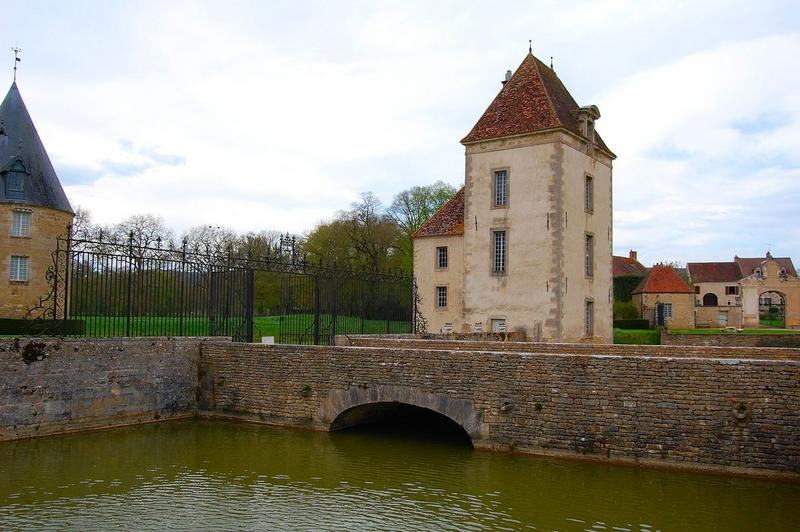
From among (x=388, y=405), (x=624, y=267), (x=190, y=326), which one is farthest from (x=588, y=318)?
(x=624, y=267)

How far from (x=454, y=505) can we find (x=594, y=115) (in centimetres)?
1908

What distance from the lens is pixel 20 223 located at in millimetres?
28516

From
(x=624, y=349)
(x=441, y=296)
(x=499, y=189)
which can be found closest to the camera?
(x=624, y=349)

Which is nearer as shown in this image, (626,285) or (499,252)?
(499,252)

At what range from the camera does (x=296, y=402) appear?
42.1 ft

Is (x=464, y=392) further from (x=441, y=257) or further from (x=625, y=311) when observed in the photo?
(x=625, y=311)

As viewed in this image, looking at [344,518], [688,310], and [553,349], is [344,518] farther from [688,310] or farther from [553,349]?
[688,310]

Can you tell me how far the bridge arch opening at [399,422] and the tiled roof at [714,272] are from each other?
52302 millimetres

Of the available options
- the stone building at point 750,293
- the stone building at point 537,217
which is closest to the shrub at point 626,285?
the stone building at point 750,293

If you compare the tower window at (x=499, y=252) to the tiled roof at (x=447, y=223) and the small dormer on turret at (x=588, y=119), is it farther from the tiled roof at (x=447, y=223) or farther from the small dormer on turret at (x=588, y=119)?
the small dormer on turret at (x=588, y=119)

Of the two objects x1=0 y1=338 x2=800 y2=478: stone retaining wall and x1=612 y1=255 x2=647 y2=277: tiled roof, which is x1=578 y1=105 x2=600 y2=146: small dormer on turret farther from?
x1=612 y1=255 x2=647 y2=277: tiled roof

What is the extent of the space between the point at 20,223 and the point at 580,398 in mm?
26553

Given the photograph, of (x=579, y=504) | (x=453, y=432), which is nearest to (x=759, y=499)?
(x=579, y=504)

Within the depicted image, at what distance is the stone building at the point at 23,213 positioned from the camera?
2803 centimetres
